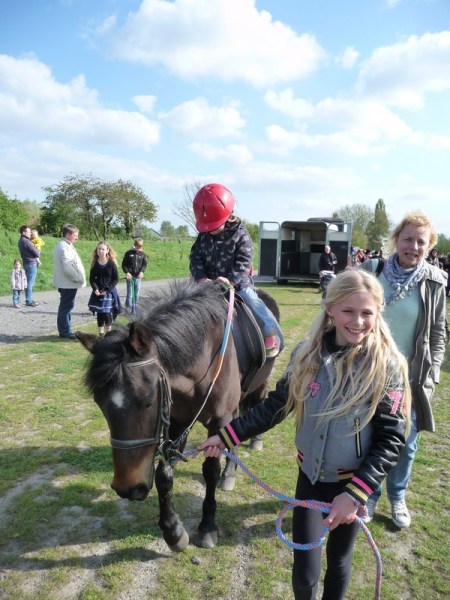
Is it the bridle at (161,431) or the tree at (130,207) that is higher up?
the tree at (130,207)

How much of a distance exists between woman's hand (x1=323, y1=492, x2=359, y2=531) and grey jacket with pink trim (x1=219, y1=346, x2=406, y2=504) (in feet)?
0.11

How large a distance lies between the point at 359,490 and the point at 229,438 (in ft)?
2.08

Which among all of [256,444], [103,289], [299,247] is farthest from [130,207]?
[256,444]

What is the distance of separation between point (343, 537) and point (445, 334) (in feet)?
5.21

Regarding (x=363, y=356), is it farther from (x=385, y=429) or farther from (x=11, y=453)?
(x=11, y=453)

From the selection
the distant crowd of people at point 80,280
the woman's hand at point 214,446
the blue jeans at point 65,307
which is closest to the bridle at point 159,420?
the woman's hand at point 214,446

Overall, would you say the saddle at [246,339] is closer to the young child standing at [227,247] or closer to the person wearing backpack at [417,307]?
the young child standing at [227,247]

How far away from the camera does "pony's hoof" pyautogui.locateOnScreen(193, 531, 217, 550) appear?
273cm

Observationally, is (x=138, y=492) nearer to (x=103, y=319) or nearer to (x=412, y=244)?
(x=412, y=244)

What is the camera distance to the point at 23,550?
2.65 m

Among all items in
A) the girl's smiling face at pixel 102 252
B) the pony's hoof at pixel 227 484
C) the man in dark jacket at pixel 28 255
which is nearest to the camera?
the pony's hoof at pixel 227 484

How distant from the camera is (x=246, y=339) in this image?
3.36 meters

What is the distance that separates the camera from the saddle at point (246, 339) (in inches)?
131

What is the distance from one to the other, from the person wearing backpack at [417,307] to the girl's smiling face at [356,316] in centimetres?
96
